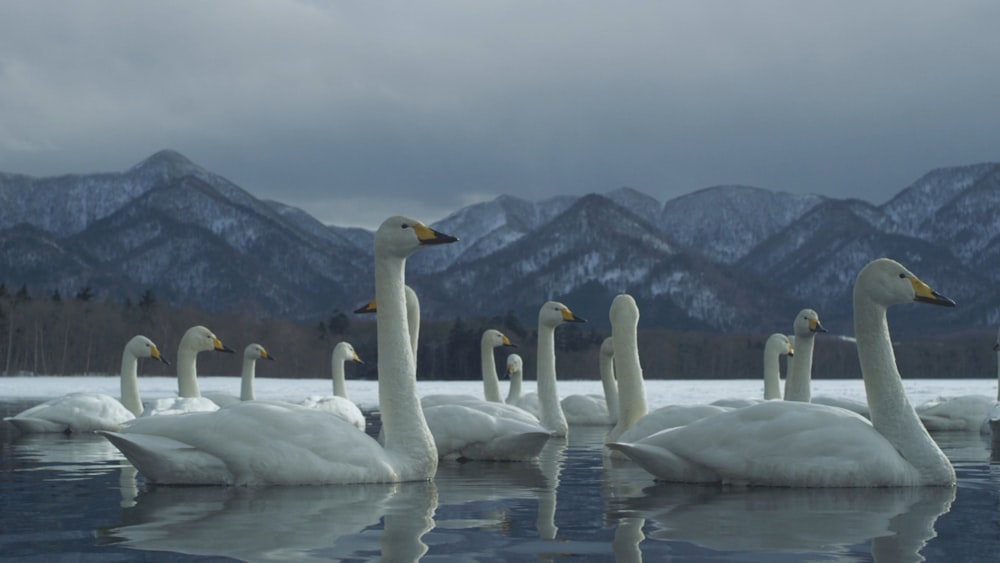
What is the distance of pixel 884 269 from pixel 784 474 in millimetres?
1975

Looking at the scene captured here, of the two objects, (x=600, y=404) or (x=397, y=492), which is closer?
(x=397, y=492)

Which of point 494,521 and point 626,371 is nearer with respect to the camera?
point 494,521

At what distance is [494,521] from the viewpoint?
809 centimetres

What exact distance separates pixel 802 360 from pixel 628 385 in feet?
10.8

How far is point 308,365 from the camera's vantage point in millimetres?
99812

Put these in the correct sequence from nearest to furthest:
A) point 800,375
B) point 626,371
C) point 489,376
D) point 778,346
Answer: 1. point 626,371
2. point 800,375
3. point 778,346
4. point 489,376

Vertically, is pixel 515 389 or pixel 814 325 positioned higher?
pixel 814 325

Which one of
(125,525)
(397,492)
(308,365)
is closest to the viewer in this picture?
(125,525)

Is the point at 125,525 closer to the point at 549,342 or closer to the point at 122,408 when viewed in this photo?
the point at 549,342

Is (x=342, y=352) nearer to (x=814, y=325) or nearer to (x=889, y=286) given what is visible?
(x=814, y=325)

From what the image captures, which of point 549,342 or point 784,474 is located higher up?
point 549,342

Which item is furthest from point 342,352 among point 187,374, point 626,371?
point 626,371

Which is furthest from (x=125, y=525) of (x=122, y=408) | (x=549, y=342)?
(x=122, y=408)

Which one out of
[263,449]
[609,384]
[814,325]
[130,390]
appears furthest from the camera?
[609,384]
